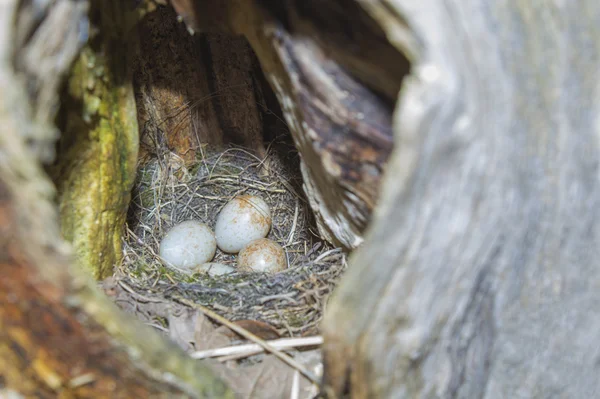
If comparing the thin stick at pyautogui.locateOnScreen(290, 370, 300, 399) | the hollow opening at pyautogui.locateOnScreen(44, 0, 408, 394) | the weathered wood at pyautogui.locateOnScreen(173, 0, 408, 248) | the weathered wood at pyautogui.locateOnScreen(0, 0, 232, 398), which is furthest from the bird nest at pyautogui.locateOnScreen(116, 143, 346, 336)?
the weathered wood at pyautogui.locateOnScreen(0, 0, 232, 398)

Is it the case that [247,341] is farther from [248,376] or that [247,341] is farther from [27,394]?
[27,394]

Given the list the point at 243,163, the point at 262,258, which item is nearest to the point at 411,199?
the point at 262,258

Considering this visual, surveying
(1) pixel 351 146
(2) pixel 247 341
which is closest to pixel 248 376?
(2) pixel 247 341

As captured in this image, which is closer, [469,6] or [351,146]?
[469,6]

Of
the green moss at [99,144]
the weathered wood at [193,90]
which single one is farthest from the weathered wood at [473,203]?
the weathered wood at [193,90]

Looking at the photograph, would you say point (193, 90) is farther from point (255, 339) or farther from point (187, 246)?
point (255, 339)

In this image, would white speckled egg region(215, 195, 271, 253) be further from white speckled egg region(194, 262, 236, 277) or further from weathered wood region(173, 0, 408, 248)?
weathered wood region(173, 0, 408, 248)
